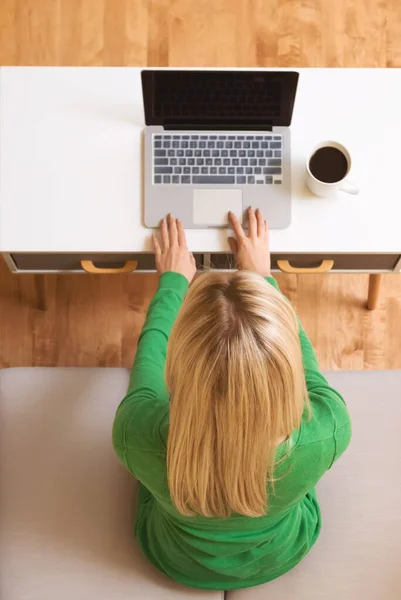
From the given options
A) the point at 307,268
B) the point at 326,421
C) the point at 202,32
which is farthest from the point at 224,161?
the point at 202,32

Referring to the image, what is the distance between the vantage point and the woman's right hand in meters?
1.24

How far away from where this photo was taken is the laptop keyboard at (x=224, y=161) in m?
1.26

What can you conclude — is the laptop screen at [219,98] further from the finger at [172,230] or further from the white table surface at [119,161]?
the finger at [172,230]

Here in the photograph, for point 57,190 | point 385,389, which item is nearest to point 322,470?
point 385,389

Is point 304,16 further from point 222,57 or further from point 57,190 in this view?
point 57,190

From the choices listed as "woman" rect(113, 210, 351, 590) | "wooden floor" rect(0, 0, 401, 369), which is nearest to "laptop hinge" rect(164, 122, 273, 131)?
"woman" rect(113, 210, 351, 590)

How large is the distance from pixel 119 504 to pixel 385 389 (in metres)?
0.58

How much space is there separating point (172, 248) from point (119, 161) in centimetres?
20

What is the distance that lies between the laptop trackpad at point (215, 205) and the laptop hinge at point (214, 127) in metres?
0.12

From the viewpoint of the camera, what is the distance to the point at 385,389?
4.45 feet

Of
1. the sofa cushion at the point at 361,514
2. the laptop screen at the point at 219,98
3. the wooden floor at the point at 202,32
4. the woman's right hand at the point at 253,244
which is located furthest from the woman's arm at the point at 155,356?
the wooden floor at the point at 202,32

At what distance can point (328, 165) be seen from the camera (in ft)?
4.05

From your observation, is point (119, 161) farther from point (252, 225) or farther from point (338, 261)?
point (338, 261)

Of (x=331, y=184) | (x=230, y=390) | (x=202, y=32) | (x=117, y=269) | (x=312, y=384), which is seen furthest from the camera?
(x=202, y=32)
